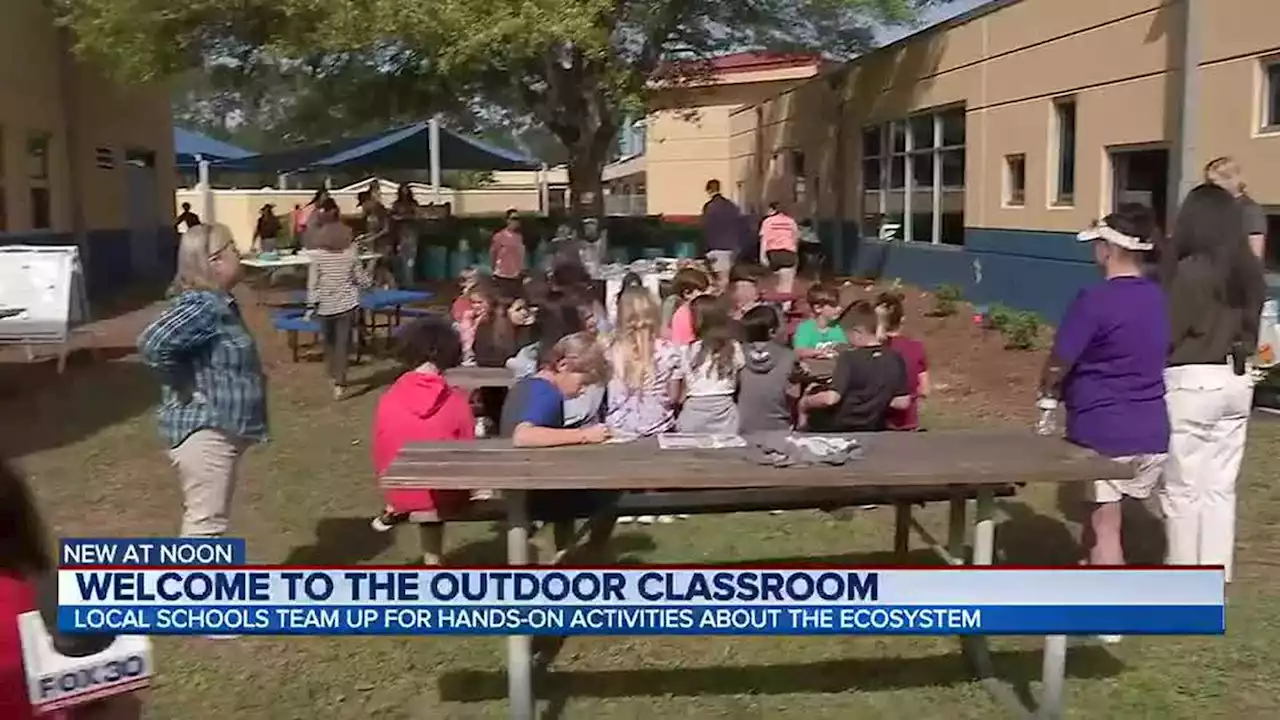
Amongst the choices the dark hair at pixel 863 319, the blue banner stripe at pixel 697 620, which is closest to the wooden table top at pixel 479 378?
the dark hair at pixel 863 319

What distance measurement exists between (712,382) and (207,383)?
7.39 feet

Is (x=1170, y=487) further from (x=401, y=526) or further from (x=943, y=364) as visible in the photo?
(x=943, y=364)

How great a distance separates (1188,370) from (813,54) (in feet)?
55.2

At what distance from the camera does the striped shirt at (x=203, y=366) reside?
481 cm

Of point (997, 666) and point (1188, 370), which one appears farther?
point (1188, 370)

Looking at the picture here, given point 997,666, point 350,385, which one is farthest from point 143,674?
point 350,385

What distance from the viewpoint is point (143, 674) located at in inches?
84.4

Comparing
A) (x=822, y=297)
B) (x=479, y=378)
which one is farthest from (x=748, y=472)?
(x=822, y=297)

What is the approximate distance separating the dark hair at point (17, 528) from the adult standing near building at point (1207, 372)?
14.1 feet

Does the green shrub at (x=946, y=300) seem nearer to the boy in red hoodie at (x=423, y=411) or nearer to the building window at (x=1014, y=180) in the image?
the building window at (x=1014, y=180)

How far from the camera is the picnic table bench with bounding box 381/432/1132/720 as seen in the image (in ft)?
13.5

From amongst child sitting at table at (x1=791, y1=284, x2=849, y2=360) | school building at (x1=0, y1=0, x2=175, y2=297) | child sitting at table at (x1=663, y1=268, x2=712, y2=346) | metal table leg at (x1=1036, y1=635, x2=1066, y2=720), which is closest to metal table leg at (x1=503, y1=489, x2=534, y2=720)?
metal table leg at (x1=1036, y1=635, x2=1066, y2=720)

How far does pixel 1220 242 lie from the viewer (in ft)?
17.2

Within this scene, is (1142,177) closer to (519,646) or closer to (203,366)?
(203,366)
